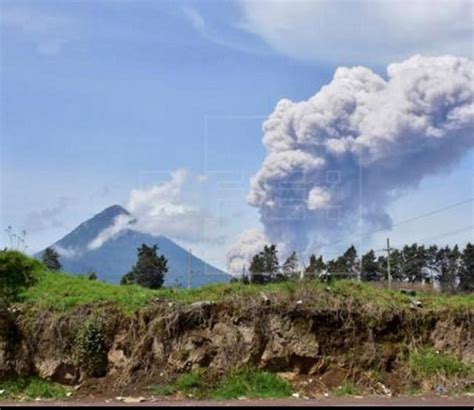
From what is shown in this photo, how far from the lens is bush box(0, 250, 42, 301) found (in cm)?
1720

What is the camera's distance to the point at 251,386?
14852 millimetres

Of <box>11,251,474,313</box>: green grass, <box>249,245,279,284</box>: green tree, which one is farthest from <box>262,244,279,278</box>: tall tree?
<box>11,251,474,313</box>: green grass

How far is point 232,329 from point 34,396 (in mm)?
4258

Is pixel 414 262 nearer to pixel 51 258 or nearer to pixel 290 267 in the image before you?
pixel 290 267

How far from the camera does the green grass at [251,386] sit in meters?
14.6

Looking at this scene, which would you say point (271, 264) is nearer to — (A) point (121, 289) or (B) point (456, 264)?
(A) point (121, 289)

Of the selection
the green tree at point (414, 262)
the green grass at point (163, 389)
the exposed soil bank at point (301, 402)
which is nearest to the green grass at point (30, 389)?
the exposed soil bank at point (301, 402)

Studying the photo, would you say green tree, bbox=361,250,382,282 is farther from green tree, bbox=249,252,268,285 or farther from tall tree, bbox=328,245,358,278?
green tree, bbox=249,252,268,285

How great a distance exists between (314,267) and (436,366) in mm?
4778

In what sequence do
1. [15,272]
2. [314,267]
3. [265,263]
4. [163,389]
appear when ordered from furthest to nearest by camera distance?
[265,263] < [314,267] < [15,272] < [163,389]

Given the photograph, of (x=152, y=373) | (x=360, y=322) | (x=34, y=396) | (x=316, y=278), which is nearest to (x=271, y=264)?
(x=316, y=278)

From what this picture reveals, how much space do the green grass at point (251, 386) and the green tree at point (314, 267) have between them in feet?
10.6

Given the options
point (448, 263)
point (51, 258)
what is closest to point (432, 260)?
point (448, 263)

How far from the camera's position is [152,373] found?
15320 millimetres
